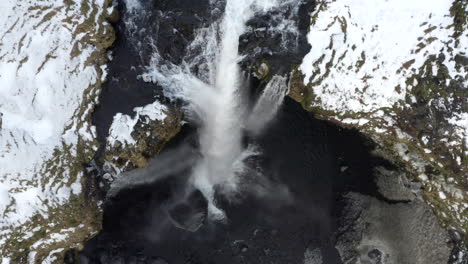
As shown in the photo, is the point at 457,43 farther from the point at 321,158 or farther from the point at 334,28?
the point at 321,158

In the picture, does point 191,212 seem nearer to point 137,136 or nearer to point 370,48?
point 137,136

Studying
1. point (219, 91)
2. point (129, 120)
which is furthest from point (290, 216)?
point (129, 120)

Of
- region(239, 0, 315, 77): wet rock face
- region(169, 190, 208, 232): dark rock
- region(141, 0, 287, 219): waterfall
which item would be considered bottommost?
region(169, 190, 208, 232): dark rock

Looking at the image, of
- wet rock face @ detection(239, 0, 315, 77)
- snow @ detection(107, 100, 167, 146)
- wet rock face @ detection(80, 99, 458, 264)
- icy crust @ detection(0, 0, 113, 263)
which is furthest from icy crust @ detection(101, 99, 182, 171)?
wet rock face @ detection(239, 0, 315, 77)

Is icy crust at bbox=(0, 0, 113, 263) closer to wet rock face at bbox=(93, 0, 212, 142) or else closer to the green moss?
wet rock face at bbox=(93, 0, 212, 142)

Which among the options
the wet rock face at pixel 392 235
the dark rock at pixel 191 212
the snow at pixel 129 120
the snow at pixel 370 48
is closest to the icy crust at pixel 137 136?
the snow at pixel 129 120

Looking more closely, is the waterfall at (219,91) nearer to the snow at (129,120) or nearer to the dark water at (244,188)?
the dark water at (244,188)
